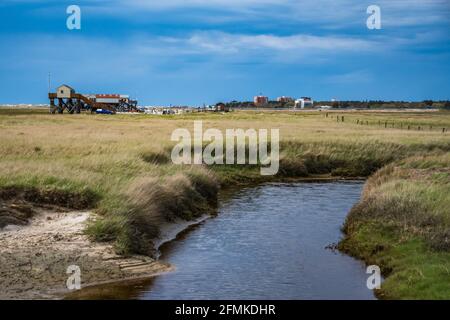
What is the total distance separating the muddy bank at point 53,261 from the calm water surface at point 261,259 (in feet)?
2.80

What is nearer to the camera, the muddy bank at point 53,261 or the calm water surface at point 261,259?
the muddy bank at point 53,261

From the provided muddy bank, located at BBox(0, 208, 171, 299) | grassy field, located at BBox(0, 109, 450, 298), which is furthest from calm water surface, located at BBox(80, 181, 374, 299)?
grassy field, located at BBox(0, 109, 450, 298)

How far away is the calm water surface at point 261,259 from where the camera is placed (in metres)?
15.7

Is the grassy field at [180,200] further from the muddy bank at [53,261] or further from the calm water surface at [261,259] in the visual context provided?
the calm water surface at [261,259]

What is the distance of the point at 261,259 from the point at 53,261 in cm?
A: 626

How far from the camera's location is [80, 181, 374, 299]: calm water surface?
51.5 feet

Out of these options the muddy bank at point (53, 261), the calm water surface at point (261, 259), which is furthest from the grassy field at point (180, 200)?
the calm water surface at point (261, 259)

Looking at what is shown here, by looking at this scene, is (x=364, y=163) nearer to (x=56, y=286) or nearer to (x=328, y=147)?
(x=328, y=147)

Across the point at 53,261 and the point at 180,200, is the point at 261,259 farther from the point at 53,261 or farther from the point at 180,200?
the point at 180,200

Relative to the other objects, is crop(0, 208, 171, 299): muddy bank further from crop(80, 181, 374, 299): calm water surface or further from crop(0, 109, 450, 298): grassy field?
crop(80, 181, 374, 299): calm water surface

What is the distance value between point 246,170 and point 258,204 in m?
10.8

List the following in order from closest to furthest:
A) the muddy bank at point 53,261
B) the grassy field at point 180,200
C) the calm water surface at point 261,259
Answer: the muddy bank at point 53,261, the calm water surface at point 261,259, the grassy field at point 180,200

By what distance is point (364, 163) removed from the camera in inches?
1786
